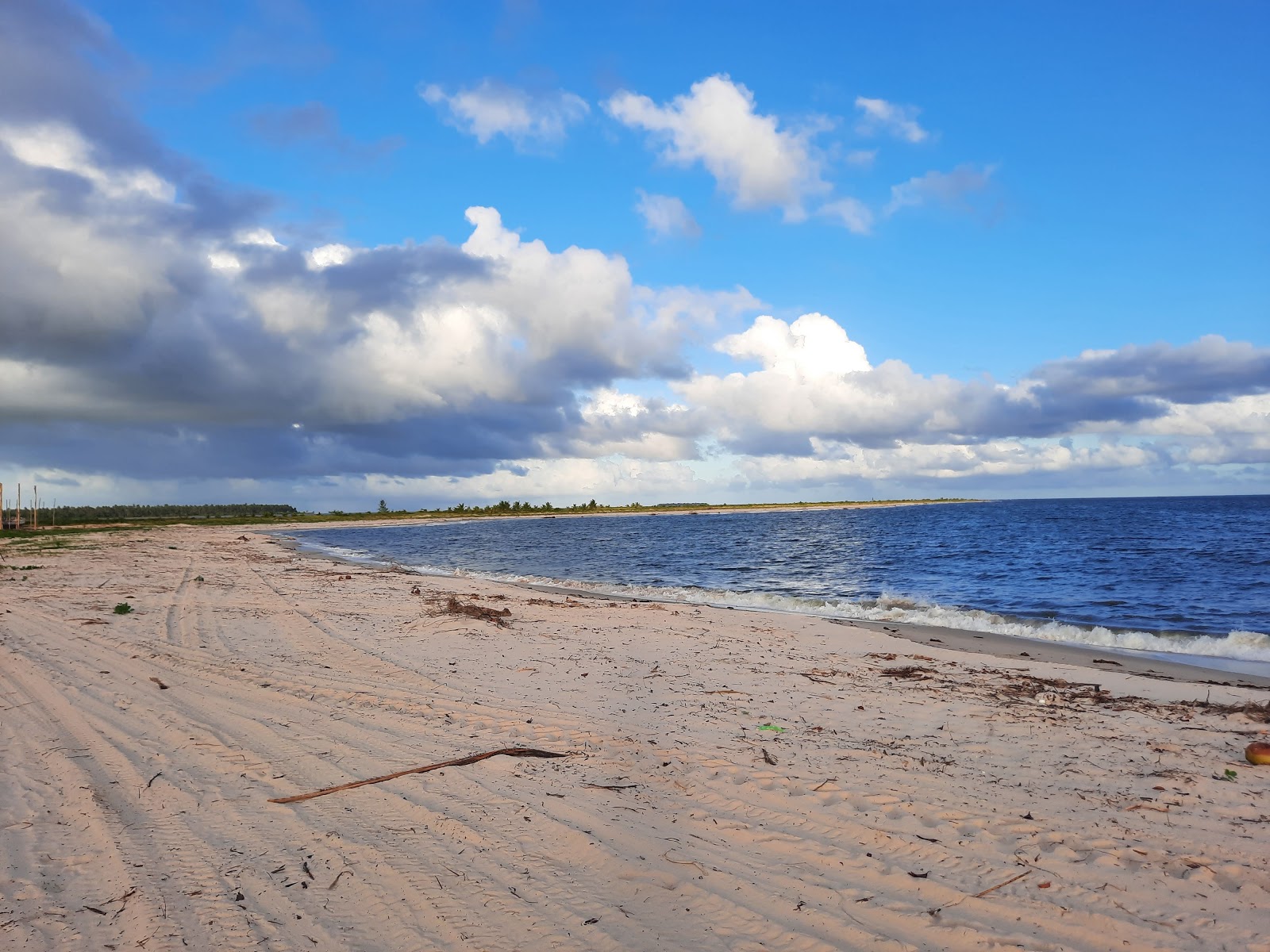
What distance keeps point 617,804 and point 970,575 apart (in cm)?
2626

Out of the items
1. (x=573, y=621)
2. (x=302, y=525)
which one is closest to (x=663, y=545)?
(x=573, y=621)

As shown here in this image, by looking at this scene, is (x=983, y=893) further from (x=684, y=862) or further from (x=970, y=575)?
(x=970, y=575)

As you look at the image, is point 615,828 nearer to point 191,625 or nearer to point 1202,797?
point 1202,797

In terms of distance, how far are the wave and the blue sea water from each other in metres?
0.05

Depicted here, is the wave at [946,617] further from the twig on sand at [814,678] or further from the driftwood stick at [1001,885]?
the driftwood stick at [1001,885]

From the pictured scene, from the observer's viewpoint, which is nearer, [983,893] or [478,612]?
[983,893]

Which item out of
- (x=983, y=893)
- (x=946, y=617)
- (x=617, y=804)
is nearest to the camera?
(x=983, y=893)

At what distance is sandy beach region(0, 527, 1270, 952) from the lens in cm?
406

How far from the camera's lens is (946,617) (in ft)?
58.2

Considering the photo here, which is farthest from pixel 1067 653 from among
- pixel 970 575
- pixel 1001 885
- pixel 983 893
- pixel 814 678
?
pixel 970 575

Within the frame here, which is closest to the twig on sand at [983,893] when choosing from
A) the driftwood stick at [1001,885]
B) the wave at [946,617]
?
the driftwood stick at [1001,885]

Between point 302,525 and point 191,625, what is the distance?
97842 millimetres

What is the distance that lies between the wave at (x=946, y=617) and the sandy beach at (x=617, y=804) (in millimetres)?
3416

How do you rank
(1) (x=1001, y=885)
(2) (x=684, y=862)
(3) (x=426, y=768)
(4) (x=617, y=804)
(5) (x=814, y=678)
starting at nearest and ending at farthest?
(1) (x=1001, y=885) → (2) (x=684, y=862) → (4) (x=617, y=804) → (3) (x=426, y=768) → (5) (x=814, y=678)
